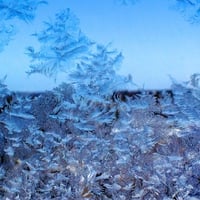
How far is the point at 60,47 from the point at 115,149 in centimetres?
48

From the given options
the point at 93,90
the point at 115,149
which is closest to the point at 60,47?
the point at 93,90

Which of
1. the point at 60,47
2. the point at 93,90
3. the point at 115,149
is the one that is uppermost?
the point at 60,47

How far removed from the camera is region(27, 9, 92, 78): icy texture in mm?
1527

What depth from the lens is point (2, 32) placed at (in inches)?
62.4

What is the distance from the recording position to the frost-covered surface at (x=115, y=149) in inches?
58.6

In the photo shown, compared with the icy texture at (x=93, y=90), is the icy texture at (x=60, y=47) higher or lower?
higher

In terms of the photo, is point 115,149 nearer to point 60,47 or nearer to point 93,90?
point 93,90

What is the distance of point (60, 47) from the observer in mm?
1545

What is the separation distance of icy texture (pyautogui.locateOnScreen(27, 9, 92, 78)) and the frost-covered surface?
0.33 feet

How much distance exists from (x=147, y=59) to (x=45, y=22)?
1.51 ft

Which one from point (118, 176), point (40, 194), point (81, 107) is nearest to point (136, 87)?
point (81, 107)

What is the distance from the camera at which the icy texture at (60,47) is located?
5.01ft

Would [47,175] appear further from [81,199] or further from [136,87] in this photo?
[136,87]

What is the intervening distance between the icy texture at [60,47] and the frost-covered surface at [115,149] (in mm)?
100
